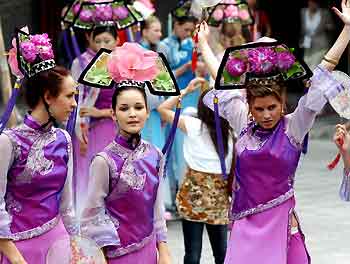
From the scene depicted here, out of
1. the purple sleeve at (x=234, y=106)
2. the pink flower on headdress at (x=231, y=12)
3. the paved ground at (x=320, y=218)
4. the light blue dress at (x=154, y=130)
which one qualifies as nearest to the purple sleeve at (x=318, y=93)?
the purple sleeve at (x=234, y=106)

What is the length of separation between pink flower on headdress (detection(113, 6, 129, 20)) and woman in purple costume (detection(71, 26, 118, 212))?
0.12 meters

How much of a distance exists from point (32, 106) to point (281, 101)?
3.77 ft

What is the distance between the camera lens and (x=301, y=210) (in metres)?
9.00

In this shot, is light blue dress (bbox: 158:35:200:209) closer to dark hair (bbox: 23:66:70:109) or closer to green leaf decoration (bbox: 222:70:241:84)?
green leaf decoration (bbox: 222:70:241:84)

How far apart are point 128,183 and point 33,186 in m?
0.40

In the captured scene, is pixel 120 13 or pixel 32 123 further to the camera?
pixel 120 13

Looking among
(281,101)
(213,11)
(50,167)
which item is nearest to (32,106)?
(50,167)

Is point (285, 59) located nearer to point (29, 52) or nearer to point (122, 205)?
point (122, 205)

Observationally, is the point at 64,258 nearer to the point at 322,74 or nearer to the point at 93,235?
the point at 93,235

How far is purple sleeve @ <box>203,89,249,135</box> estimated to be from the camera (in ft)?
16.9

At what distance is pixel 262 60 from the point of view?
478cm

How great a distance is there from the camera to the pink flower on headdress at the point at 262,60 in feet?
15.6

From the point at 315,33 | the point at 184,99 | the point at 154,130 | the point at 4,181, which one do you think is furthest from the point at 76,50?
the point at 315,33

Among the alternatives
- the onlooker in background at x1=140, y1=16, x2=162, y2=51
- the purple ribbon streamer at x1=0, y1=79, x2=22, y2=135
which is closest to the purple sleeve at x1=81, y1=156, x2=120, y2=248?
the purple ribbon streamer at x1=0, y1=79, x2=22, y2=135
